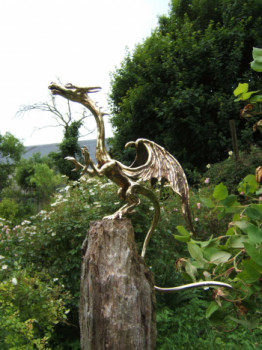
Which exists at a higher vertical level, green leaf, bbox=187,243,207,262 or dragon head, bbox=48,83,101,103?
dragon head, bbox=48,83,101,103

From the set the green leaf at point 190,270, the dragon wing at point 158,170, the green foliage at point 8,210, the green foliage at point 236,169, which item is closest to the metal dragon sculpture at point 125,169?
the dragon wing at point 158,170

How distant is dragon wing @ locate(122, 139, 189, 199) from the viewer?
1658 mm

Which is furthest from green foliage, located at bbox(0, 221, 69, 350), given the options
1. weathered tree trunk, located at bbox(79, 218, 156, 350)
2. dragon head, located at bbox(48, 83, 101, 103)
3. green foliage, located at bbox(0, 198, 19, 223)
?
green foliage, located at bbox(0, 198, 19, 223)

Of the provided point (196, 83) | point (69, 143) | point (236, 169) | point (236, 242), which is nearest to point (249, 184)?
point (236, 242)

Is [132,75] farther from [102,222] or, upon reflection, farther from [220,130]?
[102,222]

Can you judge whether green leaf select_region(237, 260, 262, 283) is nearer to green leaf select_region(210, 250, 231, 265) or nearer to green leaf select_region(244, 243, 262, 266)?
green leaf select_region(244, 243, 262, 266)

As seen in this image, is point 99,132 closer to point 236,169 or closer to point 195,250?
point 195,250

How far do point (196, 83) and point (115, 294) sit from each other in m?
6.90

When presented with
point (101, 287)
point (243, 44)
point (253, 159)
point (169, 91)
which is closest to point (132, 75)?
point (169, 91)

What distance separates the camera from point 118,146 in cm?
881

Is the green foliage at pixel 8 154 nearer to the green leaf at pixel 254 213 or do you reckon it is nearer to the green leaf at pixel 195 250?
the green leaf at pixel 195 250

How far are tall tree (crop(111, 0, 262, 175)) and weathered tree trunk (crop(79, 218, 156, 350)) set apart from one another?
230 inches

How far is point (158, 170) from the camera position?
1683 millimetres

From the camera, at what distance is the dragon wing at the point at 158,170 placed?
1658mm
